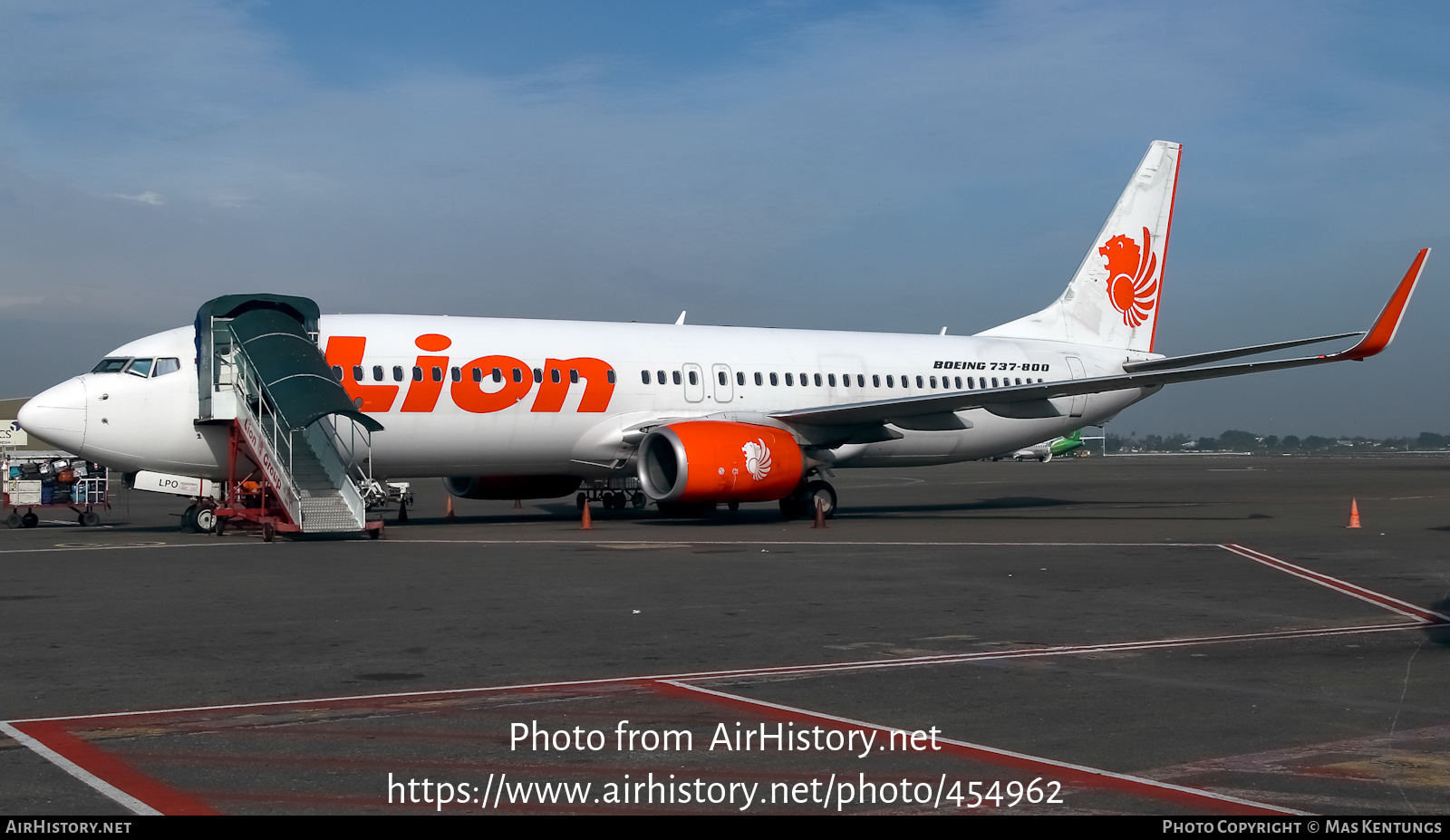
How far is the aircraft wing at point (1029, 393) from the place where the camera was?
22797mm

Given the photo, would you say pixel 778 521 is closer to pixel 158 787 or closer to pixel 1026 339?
pixel 1026 339

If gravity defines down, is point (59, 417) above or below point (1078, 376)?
below

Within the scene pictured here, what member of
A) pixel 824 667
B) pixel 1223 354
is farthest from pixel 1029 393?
pixel 824 667

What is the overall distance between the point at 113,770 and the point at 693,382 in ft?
66.0

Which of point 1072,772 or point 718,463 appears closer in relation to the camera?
point 1072,772

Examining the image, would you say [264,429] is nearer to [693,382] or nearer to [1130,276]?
[693,382]

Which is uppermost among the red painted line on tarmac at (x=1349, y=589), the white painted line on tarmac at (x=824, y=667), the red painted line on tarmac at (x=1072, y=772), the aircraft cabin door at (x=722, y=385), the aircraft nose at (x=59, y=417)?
the aircraft cabin door at (x=722, y=385)

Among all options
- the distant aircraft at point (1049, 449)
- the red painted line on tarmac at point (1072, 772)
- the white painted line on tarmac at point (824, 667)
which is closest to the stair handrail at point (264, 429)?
the white painted line on tarmac at point (824, 667)

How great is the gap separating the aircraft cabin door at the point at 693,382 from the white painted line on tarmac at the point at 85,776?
19.1m

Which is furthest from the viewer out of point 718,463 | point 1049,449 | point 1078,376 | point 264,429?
point 1049,449

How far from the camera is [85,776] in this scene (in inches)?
228

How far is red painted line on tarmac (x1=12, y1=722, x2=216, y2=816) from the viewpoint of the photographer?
5344 millimetres

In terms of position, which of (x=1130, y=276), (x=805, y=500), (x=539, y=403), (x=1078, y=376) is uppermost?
(x=1130, y=276)

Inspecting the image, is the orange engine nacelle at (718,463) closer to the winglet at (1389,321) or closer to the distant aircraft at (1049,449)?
the winglet at (1389,321)
